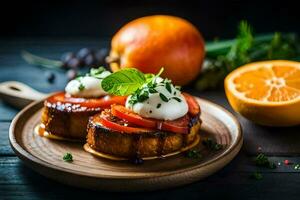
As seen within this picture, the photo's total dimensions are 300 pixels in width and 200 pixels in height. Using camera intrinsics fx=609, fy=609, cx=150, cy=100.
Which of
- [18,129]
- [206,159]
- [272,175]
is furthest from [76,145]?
[272,175]

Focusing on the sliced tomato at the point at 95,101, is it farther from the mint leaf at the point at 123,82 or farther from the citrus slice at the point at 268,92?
the citrus slice at the point at 268,92

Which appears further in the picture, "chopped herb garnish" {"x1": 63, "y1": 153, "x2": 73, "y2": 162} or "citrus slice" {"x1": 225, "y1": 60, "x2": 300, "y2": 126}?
"citrus slice" {"x1": 225, "y1": 60, "x2": 300, "y2": 126}

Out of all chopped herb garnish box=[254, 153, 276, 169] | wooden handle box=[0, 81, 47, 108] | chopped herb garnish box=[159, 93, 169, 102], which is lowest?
chopped herb garnish box=[254, 153, 276, 169]

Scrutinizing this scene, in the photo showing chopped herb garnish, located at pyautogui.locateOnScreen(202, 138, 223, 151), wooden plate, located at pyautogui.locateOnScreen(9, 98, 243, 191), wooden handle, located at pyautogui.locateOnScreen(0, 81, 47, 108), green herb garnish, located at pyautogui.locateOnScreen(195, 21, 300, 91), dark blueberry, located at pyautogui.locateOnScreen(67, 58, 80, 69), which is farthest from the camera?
dark blueberry, located at pyautogui.locateOnScreen(67, 58, 80, 69)

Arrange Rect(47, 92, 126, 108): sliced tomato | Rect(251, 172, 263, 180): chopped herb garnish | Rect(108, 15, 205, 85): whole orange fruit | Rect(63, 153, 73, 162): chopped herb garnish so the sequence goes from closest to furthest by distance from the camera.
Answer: Rect(251, 172, 263, 180): chopped herb garnish
Rect(63, 153, 73, 162): chopped herb garnish
Rect(47, 92, 126, 108): sliced tomato
Rect(108, 15, 205, 85): whole orange fruit

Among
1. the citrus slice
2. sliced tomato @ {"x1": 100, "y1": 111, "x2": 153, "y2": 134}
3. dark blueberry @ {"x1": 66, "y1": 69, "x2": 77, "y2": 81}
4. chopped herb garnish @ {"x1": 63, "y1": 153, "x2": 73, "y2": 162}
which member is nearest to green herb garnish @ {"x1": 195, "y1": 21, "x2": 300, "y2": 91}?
the citrus slice

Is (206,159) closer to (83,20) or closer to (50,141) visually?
(50,141)

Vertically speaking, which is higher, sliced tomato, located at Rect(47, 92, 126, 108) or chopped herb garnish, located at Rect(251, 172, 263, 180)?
sliced tomato, located at Rect(47, 92, 126, 108)

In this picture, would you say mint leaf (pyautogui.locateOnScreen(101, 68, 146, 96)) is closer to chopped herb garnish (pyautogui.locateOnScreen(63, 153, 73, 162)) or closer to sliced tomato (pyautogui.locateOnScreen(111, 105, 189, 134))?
sliced tomato (pyautogui.locateOnScreen(111, 105, 189, 134))
